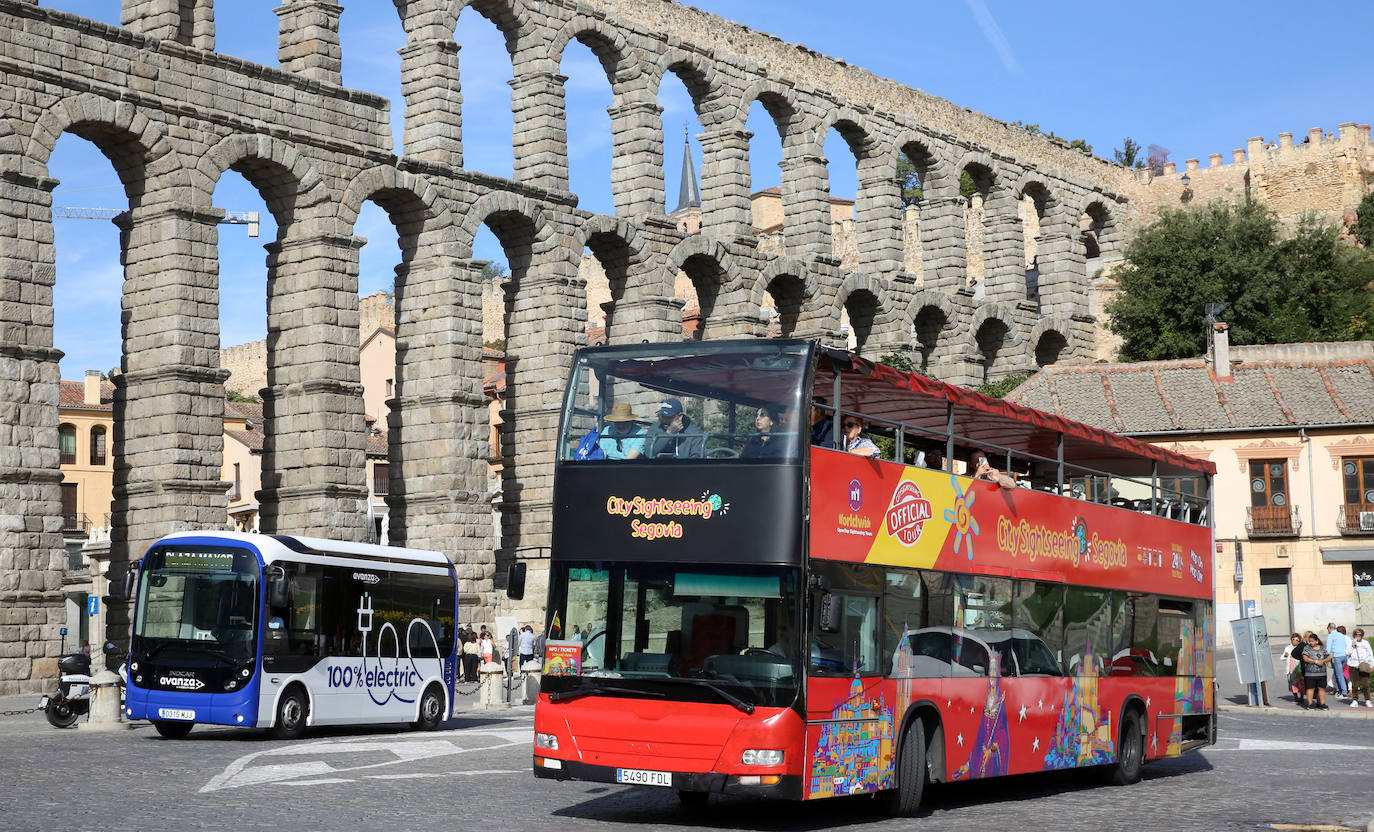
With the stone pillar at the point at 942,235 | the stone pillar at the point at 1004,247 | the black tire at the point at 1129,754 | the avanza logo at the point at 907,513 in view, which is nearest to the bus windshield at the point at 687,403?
the avanza logo at the point at 907,513

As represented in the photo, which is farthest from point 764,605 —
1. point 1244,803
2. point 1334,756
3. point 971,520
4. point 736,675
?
point 1334,756

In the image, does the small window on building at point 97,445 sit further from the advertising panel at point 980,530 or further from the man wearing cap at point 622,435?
the man wearing cap at point 622,435

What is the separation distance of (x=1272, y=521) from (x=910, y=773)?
3238 cm

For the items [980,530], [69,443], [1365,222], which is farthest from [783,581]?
[1365,222]

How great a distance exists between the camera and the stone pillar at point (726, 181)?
41.6m

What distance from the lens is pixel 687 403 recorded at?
1223 cm

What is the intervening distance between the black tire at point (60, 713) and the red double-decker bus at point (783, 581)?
37.1 ft

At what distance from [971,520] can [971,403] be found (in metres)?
1.02

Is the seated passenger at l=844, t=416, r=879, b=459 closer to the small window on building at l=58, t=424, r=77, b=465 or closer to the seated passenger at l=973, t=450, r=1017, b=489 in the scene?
the seated passenger at l=973, t=450, r=1017, b=489

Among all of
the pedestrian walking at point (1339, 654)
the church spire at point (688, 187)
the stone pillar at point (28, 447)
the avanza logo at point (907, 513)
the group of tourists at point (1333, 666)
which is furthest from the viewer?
the church spire at point (688, 187)

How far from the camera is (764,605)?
462 inches

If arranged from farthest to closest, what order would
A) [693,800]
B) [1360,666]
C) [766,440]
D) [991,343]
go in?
[991,343] → [1360,666] → [693,800] → [766,440]

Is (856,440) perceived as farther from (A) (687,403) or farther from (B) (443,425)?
(B) (443,425)

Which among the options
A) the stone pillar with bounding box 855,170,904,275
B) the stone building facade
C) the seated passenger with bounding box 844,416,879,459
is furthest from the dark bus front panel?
the stone pillar with bounding box 855,170,904,275
